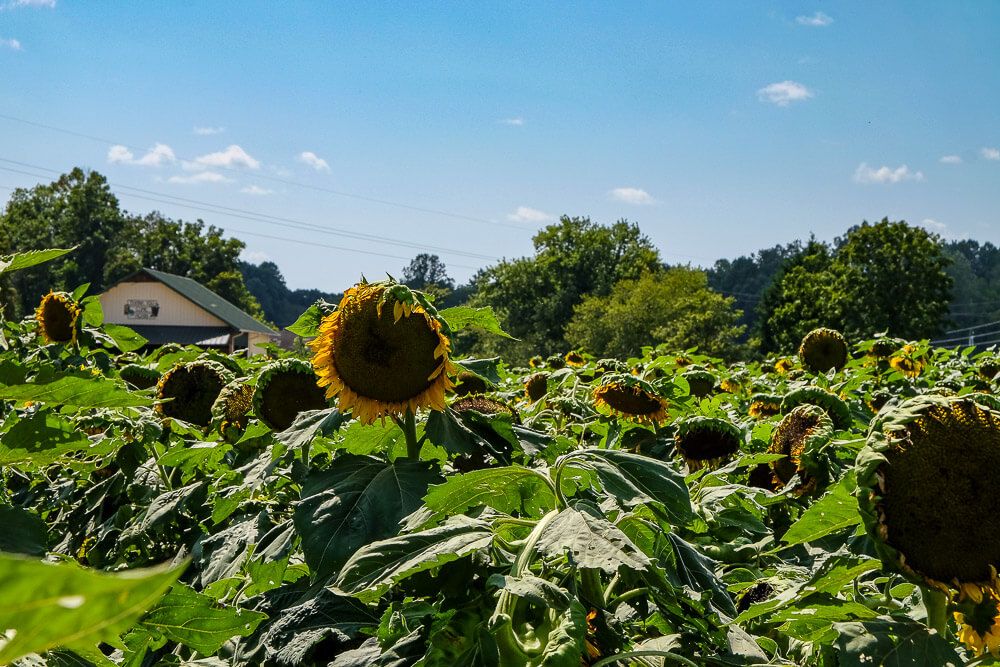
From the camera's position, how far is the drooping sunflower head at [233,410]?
336 cm

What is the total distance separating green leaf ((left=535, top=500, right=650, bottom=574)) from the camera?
1.14m

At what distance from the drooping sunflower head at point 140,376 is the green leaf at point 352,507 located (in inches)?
138

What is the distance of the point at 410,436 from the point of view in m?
2.31

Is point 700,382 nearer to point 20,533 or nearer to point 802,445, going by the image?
point 802,445

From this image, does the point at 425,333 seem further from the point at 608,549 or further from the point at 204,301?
the point at 204,301

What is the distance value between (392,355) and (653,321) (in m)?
55.8

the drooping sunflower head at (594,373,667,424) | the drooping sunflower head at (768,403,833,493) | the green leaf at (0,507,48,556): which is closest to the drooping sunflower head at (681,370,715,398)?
the drooping sunflower head at (594,373,667,424)

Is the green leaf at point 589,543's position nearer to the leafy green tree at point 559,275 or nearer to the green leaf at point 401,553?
the green leaf at point 401,553

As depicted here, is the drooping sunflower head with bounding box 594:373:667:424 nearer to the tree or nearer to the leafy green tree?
the tree

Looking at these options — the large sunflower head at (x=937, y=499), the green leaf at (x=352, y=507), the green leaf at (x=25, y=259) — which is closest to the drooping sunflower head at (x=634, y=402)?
the green leaf at (x=352, y=507)

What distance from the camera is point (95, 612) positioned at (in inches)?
11.6

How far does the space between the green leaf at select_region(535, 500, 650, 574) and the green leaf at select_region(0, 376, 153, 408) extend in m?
0.66

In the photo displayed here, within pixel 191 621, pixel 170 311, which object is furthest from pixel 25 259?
pixel 170 311

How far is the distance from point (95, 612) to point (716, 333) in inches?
2451
